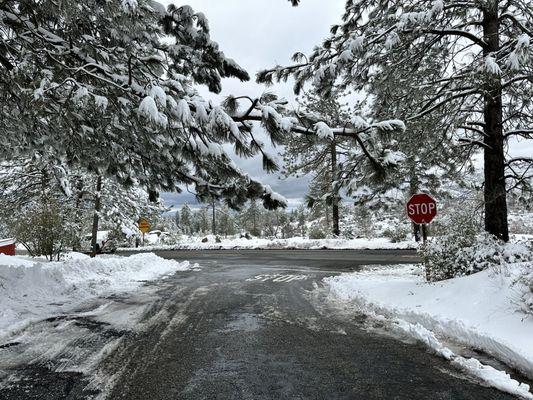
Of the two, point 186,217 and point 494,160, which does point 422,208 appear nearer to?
point 494,160

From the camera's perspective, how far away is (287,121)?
19.1 ft

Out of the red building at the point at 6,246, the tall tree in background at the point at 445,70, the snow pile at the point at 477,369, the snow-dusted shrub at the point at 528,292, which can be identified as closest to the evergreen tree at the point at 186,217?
the red building at the point at 6,246

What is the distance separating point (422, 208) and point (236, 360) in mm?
6271

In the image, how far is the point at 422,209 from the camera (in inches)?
375

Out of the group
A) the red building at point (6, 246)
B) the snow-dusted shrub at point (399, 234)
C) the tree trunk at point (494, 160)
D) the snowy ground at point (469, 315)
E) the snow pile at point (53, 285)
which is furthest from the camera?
the snow-dusted shrub at point (399, 234)

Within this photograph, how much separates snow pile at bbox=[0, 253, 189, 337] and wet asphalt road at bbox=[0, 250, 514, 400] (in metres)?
0.78

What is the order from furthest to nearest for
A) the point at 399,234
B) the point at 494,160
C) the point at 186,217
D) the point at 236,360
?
1. the point at 186,217
2. the point at 399,234
3. the point at 494,160
4. the point at 236,360

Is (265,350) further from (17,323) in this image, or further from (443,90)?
(443,90)

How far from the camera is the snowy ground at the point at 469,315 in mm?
4469

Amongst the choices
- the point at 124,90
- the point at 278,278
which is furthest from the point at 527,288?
the point at 278,278

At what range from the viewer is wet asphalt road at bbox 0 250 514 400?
392 cm

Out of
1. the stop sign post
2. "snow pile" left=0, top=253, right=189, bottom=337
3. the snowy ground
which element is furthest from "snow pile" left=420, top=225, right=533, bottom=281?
"snow pile" left=0, top=253, right=189, bottom=337

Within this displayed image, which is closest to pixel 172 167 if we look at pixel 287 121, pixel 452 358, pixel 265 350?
pixel 287 121

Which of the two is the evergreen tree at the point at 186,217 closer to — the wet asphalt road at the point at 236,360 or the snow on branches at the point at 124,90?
the snow on branches at the point at 124,90
